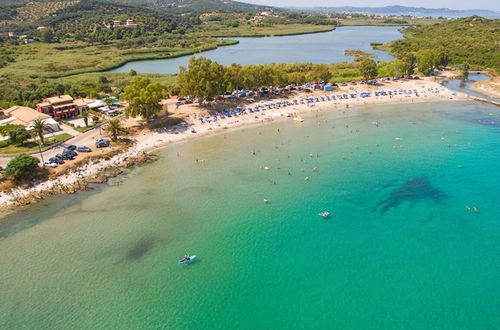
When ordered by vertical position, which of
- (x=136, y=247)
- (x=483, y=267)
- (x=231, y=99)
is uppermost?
(x=231, y=99)

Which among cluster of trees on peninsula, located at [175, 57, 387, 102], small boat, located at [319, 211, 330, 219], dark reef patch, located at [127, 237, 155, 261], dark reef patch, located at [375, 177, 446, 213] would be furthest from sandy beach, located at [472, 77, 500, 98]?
dark reef patch, located at [127, 237, 155, 261]

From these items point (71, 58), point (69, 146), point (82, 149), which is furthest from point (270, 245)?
point (71, 58)

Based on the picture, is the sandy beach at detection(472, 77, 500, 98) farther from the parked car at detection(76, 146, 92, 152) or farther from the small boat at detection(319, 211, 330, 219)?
the parked car at detection(76, 146, 92, 152)

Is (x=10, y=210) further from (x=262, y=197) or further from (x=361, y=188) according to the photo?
(x=361, y=188)

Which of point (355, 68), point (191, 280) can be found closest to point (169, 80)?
point (355, 68)

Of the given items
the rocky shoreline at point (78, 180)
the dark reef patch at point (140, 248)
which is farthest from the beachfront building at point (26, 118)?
the dark reef patch at point (140, 248)
